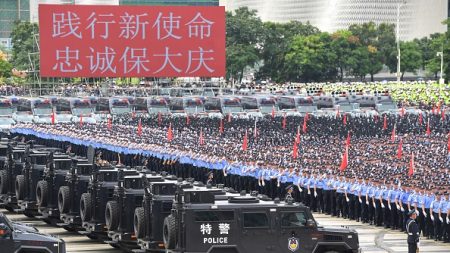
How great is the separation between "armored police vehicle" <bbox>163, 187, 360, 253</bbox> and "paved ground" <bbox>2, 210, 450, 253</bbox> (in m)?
5.64

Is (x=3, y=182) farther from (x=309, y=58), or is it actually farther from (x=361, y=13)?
(x=361, y=13)

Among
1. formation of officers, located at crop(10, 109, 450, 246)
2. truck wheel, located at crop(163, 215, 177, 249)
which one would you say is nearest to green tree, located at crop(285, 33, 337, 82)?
formation of officers, located at crop(10, 109, 450, 246)

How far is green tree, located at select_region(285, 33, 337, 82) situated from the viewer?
10600 cm

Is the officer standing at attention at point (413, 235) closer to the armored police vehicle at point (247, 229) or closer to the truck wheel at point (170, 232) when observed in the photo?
the armored police vehicle at point (247, 229)

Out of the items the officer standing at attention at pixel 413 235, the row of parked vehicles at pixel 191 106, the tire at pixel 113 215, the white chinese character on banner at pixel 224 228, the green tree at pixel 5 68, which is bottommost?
the officer standing at attention at pixel 413 235

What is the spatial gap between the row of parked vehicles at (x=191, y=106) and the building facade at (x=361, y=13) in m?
60.3

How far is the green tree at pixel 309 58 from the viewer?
106000 millimetres

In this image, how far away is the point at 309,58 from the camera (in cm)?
10619

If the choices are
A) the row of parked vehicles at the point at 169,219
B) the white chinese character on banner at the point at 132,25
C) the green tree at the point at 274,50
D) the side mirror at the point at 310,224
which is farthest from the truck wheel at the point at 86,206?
the green tree at the point at 274,50

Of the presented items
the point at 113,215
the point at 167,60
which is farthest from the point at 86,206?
the point at 167,60

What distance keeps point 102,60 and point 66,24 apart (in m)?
2.47

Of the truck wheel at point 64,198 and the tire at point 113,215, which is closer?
the tire at point 113,215

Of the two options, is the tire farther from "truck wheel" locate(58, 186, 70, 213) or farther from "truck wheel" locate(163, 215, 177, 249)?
"truck wheel" locate(163, 215, 177, 249)

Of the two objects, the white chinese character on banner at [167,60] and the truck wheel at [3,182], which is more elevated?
the white chinese character on banner at [167,60]
